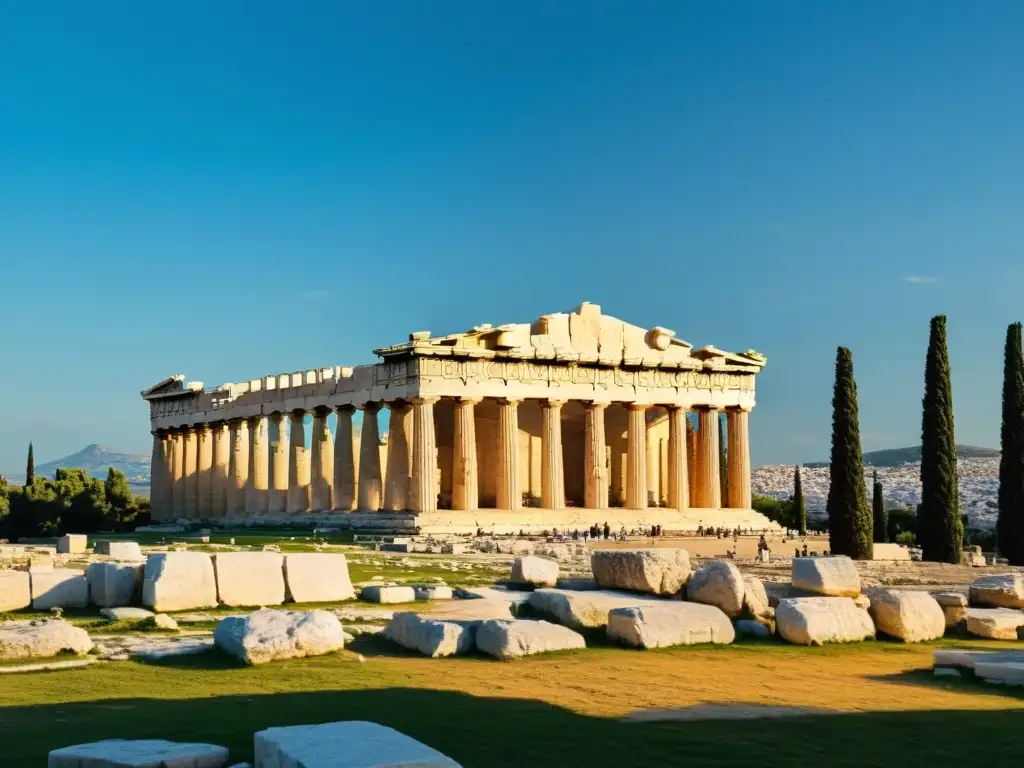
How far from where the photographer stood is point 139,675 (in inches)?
464

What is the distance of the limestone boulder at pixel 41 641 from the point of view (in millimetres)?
12438

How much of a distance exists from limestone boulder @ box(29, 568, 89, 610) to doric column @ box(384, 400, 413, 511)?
1242 inches

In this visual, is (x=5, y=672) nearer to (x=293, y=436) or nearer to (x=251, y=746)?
(x=251, y=746)

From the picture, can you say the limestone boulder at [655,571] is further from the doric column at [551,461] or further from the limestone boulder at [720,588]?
the doric column at [551,461]

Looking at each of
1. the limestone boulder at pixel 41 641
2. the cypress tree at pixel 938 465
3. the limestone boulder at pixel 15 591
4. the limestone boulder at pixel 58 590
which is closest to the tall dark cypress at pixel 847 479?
the cypress tree at pixel 938 465

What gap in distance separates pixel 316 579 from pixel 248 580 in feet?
3.94

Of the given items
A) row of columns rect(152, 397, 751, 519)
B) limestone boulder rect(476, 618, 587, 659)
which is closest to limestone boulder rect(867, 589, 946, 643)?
limestone boulder rect(476, 618, 587, 659)

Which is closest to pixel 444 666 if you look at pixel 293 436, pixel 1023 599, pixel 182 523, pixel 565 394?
pixel 1023 599

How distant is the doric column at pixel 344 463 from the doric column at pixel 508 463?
7.47 m

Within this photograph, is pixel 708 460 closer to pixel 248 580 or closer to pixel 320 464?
pixel 320 464

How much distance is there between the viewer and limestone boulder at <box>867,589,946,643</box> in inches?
678

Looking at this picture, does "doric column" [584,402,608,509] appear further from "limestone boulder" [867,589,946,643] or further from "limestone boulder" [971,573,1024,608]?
"limestone boulder" [867,589,946,643]

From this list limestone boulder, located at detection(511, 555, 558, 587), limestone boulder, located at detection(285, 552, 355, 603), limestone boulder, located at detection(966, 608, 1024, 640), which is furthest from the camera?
limestone boulder, located at detection(511, 555, 558, 587)

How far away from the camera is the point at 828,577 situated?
752 inches
